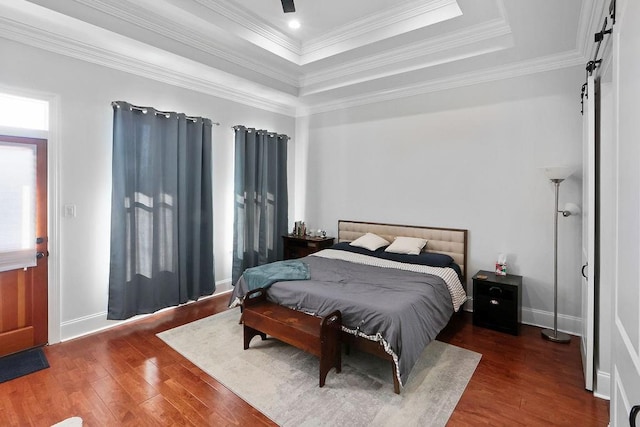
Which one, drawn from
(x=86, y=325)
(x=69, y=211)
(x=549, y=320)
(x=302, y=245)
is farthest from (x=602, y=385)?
(x=69, y=211)

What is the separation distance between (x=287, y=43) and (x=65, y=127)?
8.18 feet

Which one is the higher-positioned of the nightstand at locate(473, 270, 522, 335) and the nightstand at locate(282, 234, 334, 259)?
the nightstand at locate(282, 234, 334, 259)

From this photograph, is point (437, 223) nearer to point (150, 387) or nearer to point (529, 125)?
point (529, 125)

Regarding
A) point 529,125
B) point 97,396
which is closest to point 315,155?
point 529,125

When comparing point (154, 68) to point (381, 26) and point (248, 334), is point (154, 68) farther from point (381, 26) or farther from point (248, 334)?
point (248, 334)

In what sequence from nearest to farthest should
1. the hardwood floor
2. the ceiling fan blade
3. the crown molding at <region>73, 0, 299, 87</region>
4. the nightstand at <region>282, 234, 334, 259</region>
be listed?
the ceiling fan blade
the hardwood floor
the crown molding at <region>73, 0, 299, 87</region>
the nightstand at <region>282, 234, 334, 259</region>

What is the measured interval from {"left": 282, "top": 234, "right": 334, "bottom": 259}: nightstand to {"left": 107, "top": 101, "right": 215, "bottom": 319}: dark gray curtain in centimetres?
136

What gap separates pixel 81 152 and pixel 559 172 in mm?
4712

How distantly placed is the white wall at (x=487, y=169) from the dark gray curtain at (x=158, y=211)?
7.38 ft

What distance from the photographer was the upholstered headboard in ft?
13.1

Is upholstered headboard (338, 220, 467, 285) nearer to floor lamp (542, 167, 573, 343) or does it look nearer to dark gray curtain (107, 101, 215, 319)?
floor lamp (542, 167, 573, 343)

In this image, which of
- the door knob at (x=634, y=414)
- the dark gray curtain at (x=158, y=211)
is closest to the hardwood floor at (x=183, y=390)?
the dark gray curtain at (x=158, y=211)

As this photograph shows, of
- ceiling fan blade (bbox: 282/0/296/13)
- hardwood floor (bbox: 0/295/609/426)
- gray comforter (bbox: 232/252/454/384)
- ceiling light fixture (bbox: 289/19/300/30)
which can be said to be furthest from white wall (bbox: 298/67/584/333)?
ceiling fan blade (bbox: 282/0/296/13)

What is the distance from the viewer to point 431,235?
426 centimetres
